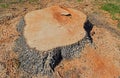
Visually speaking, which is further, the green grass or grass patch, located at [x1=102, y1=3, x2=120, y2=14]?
grass patch, located at [x1=102, y1=3, x2=120, y2=14]

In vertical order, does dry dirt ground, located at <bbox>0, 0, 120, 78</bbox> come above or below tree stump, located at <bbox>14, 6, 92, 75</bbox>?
below

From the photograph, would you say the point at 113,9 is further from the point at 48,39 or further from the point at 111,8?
the point at 48,39

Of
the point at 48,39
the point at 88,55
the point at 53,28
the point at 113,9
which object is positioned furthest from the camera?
the point at 113,9

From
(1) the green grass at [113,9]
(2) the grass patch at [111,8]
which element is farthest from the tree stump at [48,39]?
(2) the grass patch at [111,8]

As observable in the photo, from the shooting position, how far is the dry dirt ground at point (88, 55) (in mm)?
12188

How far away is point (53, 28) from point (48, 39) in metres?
0.83

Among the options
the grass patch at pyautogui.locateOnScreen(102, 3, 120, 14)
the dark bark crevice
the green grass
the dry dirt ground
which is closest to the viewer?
the dark bark crevice

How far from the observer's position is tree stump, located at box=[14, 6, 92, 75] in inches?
466

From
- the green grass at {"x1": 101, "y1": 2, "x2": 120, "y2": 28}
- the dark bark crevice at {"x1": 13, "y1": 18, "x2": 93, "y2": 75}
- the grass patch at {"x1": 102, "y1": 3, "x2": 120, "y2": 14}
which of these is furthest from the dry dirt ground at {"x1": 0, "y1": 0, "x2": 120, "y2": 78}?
the grass patch at {"x1": 102, "y1": 3, "x2": 120, "y2": 14}

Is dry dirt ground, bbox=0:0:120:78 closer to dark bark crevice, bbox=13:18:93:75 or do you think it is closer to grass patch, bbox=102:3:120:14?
dark bark crevice, bbox=13:18:93:75

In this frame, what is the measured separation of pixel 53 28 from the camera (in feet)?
42.0

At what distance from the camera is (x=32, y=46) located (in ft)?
38.9

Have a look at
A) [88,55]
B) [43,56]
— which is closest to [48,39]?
[43,56]

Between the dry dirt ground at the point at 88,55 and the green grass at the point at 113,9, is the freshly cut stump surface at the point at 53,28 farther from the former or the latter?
the green grass at the point at 113,9
